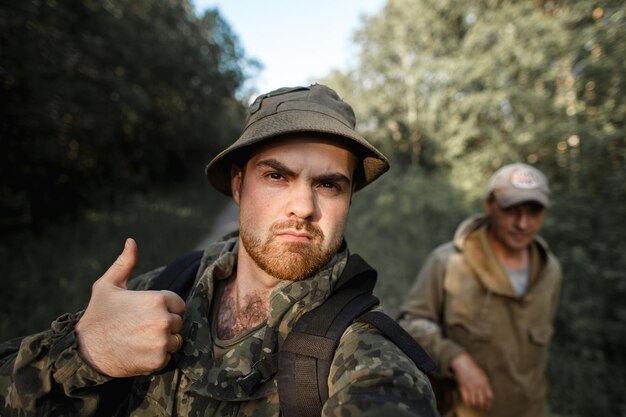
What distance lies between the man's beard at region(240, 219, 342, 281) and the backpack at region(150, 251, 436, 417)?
0.15 metres

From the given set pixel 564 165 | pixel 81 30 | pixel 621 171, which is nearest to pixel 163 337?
pixel 621 171

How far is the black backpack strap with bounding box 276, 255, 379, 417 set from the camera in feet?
3.82

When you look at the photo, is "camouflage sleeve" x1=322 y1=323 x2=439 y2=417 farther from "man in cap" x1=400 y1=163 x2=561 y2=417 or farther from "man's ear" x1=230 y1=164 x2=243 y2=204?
"man in cap" x1=400 y1=163 x2=561 y2=417

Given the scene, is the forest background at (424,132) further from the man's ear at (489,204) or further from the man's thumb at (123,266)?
the man's thumb at (123,266)

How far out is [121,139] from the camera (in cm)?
1149

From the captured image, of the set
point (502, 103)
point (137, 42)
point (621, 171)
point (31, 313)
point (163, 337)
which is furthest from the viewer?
point (502, 103)

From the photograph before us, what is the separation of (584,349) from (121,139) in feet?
43.4

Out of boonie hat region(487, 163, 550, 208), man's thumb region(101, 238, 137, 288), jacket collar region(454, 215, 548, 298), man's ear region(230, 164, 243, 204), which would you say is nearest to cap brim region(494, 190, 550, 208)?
boonie hat region(487, 163, 550, 208)

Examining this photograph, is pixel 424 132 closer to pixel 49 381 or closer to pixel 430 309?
pixel 430 309

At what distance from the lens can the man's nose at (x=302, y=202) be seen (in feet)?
4.95

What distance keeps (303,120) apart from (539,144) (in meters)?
7.87

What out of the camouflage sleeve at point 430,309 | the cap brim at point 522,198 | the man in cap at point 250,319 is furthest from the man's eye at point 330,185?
the cap brim at point 522,198

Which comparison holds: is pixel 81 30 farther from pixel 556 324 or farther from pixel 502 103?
pixel 502 103

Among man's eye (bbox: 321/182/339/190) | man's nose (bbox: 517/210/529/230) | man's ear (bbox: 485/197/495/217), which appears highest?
man's ear (bbox: 485/197/495/217)
